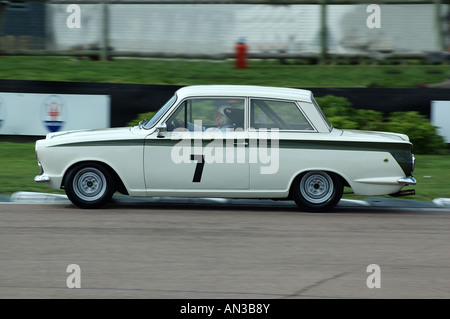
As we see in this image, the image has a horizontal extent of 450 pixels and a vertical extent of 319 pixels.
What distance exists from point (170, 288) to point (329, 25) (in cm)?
1569

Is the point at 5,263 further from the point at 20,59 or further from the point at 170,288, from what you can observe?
the point at 20,59

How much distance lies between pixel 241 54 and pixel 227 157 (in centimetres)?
1155

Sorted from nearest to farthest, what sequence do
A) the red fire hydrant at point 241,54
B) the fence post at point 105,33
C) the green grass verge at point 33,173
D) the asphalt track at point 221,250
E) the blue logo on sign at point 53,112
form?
the asphalt track at point 221,250 < the green grass verge at point 33,173 < the blue logo on sign at point 53,112 < the red fire hydrant at point 241,54 < the fence post at point 105,33

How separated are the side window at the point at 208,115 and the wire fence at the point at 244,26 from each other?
11.5 m

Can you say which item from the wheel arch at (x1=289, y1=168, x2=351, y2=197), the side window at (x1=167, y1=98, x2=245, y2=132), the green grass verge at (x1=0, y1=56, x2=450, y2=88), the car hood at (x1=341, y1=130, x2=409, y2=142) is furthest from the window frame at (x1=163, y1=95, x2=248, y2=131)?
the green grass verge at (x1=0, y1=56, x2=450, y2=88)

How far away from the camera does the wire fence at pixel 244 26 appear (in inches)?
802

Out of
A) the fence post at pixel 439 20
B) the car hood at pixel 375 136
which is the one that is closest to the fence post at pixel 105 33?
the fence post at pixel 439 20

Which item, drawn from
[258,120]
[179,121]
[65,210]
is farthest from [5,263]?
[258,120]

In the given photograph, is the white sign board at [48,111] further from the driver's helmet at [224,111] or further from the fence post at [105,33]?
the fence post at [105,33]

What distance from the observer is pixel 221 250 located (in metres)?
7.16

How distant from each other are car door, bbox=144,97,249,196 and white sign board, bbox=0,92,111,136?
231 inches

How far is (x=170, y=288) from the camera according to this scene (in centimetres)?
584

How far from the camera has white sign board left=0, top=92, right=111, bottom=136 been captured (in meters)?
14.5
